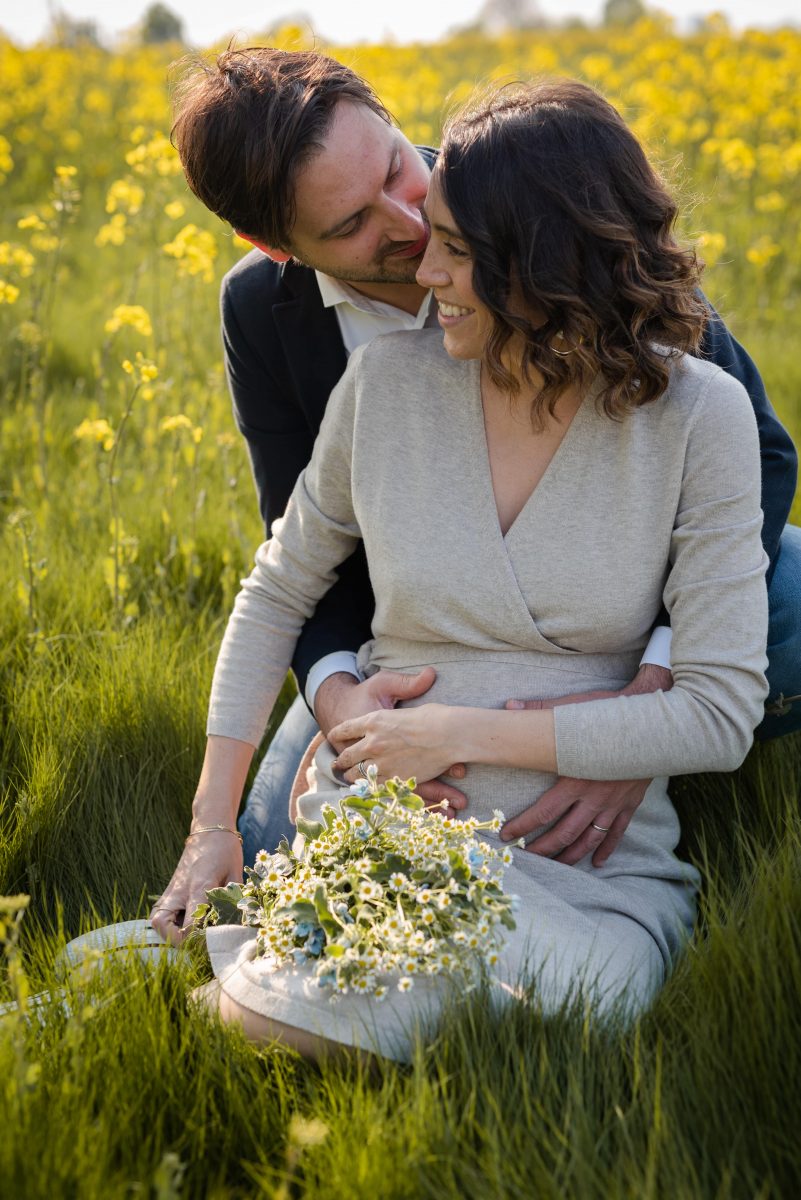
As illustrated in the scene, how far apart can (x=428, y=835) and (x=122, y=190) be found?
269cm

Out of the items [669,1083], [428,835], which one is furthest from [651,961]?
[428,835]

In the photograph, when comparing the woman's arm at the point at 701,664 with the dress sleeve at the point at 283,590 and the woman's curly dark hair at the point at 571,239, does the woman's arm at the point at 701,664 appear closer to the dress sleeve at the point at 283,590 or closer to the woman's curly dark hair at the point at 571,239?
the woman's curly dark hair at the point at 571,239

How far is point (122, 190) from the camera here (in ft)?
11.6

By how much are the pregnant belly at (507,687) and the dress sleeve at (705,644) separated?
0.10 metres

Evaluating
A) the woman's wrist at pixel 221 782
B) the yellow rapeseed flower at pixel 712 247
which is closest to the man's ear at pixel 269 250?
the woman's wrist at pixel 221 782

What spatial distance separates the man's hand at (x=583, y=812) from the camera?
5.89 ft

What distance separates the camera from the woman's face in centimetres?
175

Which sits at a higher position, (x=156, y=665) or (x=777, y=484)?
(x=777, y=484)

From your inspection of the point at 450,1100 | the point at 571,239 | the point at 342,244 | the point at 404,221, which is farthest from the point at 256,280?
the point at 450,1100

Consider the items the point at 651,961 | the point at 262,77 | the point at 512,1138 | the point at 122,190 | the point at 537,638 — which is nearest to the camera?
the point at 512,1138

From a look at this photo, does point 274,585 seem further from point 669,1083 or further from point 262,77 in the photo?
point 669,1083

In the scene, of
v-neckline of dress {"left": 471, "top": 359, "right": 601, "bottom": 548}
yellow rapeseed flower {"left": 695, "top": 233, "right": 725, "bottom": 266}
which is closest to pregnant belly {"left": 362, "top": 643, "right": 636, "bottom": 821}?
v-neckline of dress {"left": 471, "top": 359, "right": 601, "bottom": 548}

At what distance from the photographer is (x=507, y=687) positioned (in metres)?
1.87

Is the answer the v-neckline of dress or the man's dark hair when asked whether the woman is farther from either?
the man's dark hair
